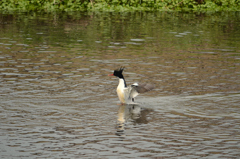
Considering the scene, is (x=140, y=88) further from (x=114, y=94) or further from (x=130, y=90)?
(x=114, y=94)

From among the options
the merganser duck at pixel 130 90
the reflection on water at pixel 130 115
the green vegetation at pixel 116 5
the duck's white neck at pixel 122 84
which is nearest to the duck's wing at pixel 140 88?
the merganser duck at pixel 130 90

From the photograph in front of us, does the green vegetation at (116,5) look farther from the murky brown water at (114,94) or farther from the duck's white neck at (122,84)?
the duck's white neck at (122,84)

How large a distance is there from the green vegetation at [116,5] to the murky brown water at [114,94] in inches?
498

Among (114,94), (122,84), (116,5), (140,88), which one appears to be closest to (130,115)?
(140,88)

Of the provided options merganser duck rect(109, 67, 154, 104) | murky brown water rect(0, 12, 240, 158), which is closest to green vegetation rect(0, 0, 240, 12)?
murky brown water rect(0, 12, 240, 158)

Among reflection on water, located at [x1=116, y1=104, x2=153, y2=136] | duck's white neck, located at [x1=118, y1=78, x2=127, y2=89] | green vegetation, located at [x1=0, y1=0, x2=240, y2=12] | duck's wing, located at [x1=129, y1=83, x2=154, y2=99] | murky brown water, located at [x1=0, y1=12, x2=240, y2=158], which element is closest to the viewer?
murky brown water, located at [x1=0, y1=12, x2=240, y2=158]

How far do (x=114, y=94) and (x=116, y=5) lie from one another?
28075mm

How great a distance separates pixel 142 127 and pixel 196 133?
3.71 feet

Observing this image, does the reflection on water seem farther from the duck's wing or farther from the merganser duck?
the duck's wing

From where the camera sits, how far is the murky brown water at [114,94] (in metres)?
8.99

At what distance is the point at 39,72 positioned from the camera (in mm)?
16016

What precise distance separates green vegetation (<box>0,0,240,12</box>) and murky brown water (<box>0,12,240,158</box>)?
1264 centimetres

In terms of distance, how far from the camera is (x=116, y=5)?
133ft

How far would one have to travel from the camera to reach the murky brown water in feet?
29.5
